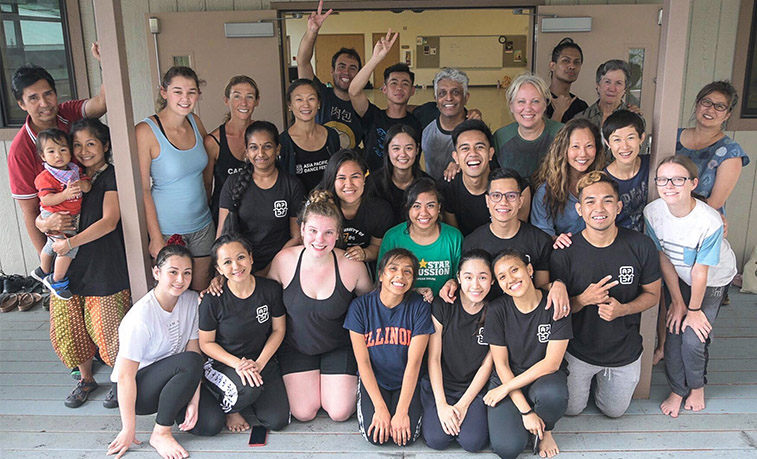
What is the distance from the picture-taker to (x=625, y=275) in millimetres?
2879

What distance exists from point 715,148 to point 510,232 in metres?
1.27

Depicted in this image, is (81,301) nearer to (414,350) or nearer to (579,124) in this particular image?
(414,350)

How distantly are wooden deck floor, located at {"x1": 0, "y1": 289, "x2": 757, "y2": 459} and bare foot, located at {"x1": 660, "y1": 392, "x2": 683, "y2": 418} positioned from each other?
4cm

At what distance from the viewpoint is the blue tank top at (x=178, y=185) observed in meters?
3.15

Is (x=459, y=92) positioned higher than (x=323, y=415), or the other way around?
(x=459, y=92)

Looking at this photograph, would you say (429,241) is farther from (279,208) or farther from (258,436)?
(258,436)

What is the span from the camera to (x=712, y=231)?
2.84m

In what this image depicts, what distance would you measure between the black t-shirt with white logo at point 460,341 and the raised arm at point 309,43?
182 cm

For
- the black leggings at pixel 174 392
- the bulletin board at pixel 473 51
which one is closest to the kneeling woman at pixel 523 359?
the black leggings at pixel 174 392

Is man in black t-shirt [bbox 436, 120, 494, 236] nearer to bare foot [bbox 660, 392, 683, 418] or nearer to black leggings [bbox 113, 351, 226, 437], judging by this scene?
bare foot [bbox 660, 392, 683, 418]

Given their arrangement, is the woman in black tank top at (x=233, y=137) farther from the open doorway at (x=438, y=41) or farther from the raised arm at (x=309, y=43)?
the open doorway at (x=438, y=41)

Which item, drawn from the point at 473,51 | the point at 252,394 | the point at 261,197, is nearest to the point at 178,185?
the point at 261,197

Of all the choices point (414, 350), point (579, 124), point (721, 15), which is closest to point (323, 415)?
point (414, 350)

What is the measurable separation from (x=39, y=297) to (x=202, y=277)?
7.17 feet
